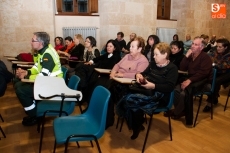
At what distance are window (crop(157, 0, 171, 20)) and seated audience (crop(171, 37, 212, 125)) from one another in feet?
17.9

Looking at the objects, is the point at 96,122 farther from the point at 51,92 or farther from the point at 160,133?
the point at 160,133

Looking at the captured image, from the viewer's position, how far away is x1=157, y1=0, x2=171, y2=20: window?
823cm

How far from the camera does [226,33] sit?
10047 millimetres

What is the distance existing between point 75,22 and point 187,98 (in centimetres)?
456

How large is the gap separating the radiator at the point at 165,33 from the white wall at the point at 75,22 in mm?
2527

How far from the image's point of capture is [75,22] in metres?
6.48

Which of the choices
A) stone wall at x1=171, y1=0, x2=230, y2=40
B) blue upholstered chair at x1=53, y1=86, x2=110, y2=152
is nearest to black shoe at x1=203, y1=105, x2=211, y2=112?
blue upholstered chair at x1=53, y1=86, x2=110, y2=152

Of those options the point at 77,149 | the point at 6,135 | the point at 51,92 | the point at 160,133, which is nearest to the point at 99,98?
the point at 51,92

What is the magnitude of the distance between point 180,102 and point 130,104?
1.05 metres

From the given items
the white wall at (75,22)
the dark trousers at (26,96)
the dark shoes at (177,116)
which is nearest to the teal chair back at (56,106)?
the dark trousers at (26,96)

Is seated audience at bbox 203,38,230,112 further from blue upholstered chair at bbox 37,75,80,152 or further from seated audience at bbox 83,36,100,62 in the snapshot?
blue upholstered chair at bbox 37,75,80,152

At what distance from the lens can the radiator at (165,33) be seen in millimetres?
8078

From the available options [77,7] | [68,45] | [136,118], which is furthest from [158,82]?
[77,7]

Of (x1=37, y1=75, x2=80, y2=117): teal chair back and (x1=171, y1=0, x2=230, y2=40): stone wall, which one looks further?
(x1=171, y1=0, x2=230, y2=40): stone wall
